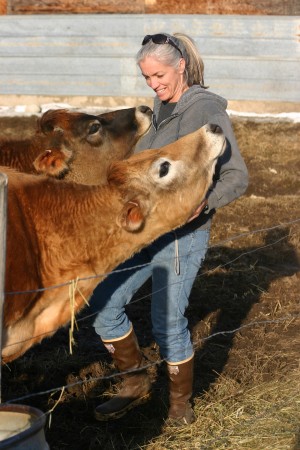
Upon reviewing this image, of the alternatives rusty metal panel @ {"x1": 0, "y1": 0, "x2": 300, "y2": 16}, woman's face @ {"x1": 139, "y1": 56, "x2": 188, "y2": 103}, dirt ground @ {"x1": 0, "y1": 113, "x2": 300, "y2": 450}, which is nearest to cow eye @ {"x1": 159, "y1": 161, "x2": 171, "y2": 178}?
woman's face @ {"x1": 139, "y1": 56, "x2": 188, "y2": 103}

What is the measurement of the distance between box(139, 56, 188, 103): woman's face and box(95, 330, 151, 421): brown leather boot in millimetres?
1513

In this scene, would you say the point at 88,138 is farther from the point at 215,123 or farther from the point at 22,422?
the point at 22,422

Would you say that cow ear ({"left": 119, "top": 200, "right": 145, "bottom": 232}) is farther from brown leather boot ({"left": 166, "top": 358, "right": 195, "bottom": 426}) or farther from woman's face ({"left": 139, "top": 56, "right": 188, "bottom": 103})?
brown leather boot ({"left": 166, "top": 358, "right": 195, "bottom": 426})

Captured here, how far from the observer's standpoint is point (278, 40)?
1418 cm

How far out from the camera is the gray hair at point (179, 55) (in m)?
4.90

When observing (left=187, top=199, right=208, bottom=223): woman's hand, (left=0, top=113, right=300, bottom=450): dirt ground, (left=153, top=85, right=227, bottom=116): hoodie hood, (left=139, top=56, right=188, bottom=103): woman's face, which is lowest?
(left=0, top=113, right=300, bottom=450): dirt ground

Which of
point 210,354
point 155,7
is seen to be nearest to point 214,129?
point 210,354

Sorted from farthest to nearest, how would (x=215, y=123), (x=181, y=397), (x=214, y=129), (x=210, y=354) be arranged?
(x=210, y=354) → (x=181, y=397) → (x=215, y=123) → (x=214, y=129)

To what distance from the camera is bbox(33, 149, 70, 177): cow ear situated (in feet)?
19.4

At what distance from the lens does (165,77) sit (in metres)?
4.93

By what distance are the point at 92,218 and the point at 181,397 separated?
1.30 meters

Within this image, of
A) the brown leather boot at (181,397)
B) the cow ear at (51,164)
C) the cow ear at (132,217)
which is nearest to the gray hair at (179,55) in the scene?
the cow ear at (132,217)

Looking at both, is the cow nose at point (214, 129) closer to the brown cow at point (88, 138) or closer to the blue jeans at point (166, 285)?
the blue jeans at point (166, 285)

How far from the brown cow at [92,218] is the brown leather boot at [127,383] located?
0.72 metres
